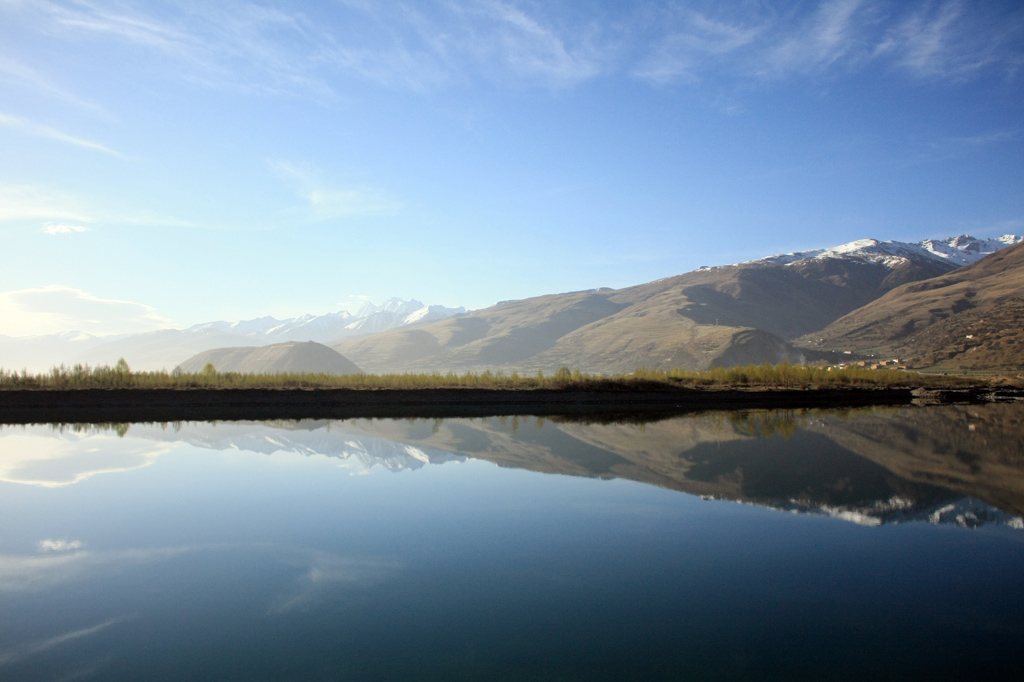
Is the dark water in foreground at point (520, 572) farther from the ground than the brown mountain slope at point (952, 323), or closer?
closer

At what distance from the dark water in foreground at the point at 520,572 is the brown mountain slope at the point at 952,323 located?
5948cm

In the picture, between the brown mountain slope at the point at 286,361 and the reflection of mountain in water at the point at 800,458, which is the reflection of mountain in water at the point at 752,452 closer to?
the reflection of mountain in water at the point at 800,458

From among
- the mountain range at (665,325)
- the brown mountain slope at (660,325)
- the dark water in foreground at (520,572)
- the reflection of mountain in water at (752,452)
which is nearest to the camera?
the dark water in foreground at (520,572)

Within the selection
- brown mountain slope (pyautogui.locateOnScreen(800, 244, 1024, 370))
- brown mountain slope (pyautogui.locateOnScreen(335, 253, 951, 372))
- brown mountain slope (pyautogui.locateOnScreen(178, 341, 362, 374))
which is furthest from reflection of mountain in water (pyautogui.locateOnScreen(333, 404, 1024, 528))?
brown mountain slope (pyautogui.locateOnScreen(178, 341, 362, 374))

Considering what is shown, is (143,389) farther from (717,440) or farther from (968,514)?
(968,514)

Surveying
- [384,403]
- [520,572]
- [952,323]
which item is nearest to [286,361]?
[384,403]

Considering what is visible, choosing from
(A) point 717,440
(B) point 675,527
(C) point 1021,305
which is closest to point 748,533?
(B) point 675,527

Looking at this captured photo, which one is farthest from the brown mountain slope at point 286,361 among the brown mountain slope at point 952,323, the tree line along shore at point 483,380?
the brown mountain slope at point 952,323

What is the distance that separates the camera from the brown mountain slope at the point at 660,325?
305ft

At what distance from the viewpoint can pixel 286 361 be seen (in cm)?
8138

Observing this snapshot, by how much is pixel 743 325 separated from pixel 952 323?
56273 mm

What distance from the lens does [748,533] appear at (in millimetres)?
6559

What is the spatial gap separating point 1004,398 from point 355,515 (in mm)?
35339

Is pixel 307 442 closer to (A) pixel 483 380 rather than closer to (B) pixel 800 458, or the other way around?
(B) pixel 800 458
